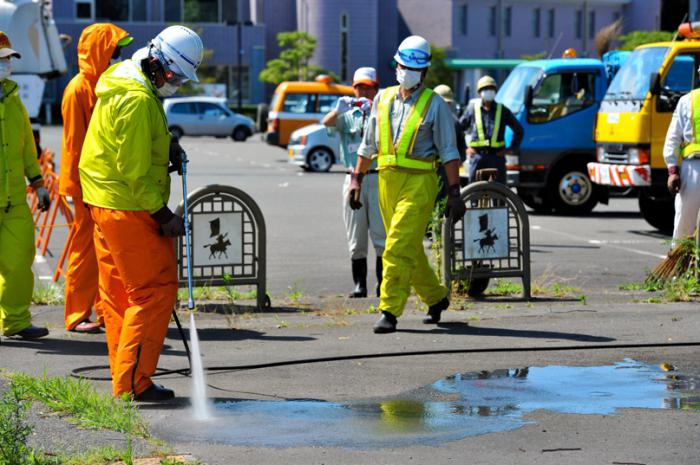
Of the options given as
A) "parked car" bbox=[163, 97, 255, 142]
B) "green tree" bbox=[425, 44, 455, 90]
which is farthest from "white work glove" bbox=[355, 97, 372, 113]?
"green tree" bbox=[425, 44, 455, 90]

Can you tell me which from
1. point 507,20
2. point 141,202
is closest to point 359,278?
point 141,202

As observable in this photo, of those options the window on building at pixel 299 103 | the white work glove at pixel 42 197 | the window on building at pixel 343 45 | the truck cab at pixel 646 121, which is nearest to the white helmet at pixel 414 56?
the white work glove at pixel 42 197

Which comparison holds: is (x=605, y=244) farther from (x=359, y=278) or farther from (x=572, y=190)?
(x=359, y=278)

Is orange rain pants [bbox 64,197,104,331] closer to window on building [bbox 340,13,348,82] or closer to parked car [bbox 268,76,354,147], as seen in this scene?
parked car [bbox 268,76,354,147]

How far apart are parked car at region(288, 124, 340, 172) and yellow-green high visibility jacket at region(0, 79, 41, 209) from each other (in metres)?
23.3

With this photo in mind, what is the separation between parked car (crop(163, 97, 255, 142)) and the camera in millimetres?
51656

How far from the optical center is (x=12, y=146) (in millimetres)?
9172

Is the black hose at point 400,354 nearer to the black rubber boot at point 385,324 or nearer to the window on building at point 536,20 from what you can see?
the black rubber boot at point 385,324

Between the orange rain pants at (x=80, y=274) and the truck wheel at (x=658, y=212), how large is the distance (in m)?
10.5

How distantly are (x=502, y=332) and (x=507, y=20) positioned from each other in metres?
73.8

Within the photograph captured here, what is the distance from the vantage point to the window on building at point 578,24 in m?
83.6

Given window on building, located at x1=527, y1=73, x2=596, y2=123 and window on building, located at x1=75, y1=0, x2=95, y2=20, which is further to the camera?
window on building, located at x1=75, y1=0, x2=95, y2=20

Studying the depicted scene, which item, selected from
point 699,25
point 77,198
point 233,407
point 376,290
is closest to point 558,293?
point 376,290

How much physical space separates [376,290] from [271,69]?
6116 cm
